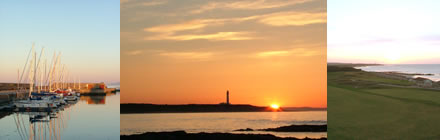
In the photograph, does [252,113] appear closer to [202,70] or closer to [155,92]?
[202,70]

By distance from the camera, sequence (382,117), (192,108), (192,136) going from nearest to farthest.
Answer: (192,136), (192,108), (382,117)

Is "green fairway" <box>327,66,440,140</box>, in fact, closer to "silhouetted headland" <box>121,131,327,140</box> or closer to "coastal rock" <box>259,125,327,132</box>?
"coastal rock" <box>259,125,327,132</box>

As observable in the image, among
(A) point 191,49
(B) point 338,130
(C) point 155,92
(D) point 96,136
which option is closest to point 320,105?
(B) point 338,130

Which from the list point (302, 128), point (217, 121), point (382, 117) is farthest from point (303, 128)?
point (382, 117)

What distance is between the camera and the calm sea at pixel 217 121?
28.5ft

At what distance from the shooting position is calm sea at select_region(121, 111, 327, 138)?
8672mm

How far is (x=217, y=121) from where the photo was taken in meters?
9.24

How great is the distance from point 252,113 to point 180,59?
87.6 inches

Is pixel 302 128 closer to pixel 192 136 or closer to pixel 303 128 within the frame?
pixel 303 128

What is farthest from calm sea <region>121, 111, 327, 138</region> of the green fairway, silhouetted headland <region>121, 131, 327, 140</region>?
the green fairway

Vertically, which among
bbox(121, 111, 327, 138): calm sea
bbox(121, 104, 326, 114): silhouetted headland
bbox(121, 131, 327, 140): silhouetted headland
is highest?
bbox(121, 104, 326, 114): silhouetted headland

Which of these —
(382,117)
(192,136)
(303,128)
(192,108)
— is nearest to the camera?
(192,136)

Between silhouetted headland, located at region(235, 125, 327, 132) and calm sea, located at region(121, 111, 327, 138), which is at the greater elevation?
calm sea, located at region(121, 111, 327, 138)

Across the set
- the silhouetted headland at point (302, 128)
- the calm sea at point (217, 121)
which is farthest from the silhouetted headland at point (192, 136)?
the silhouetted headland at point (302, 128)
